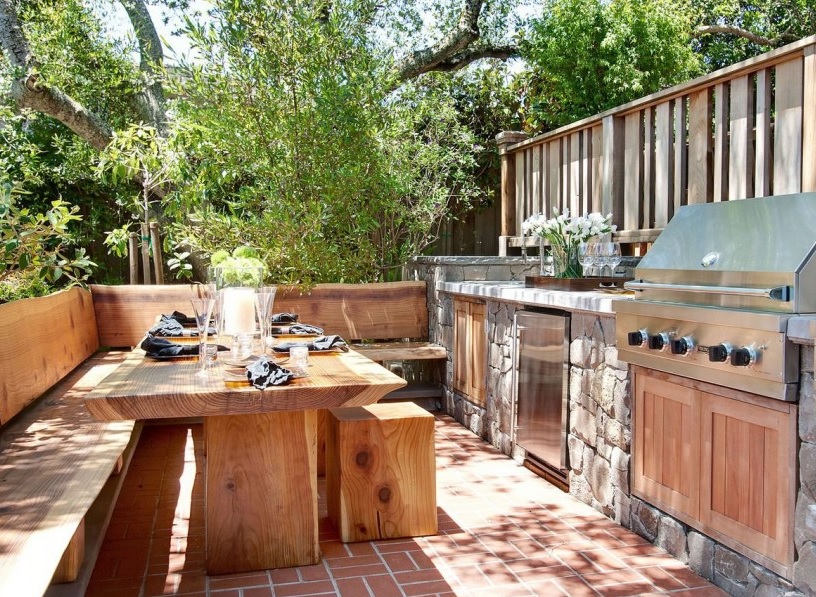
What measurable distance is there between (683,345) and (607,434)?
84cm

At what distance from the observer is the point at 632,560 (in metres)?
3.11

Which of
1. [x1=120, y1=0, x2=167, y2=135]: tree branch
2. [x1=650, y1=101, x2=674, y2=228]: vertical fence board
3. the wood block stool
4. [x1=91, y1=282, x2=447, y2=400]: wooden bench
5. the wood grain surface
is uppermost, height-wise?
[x1=120, y1=0, x2=167, y2=135]: tree branch

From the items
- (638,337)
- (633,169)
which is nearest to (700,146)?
(633,169)

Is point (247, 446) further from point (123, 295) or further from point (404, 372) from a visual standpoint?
point (404, 372)

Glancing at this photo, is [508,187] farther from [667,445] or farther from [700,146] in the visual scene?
[667,445]

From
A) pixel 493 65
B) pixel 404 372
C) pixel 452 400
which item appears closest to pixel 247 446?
pixel 452 400

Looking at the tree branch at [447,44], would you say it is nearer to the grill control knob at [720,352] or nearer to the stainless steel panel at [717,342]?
the stainless steel panel at [717,342]

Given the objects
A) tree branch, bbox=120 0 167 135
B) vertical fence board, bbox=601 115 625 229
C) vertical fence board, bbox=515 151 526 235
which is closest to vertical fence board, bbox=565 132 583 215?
vertical fence board, bbox=601 115 625 229

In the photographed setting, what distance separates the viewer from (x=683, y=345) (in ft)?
9.46

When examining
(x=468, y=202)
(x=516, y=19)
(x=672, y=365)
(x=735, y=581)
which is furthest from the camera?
(x=516, y=19)

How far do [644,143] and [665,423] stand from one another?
91.1 inches

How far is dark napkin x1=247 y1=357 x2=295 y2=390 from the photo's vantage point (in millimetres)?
2539

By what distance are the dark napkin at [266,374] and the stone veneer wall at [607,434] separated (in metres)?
1.61

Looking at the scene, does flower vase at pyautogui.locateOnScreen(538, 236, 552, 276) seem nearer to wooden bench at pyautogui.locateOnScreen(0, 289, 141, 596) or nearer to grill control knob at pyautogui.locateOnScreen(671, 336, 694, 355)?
grill control knob at pyautogui.locateOnScreen(671, 336, 694, 355)
